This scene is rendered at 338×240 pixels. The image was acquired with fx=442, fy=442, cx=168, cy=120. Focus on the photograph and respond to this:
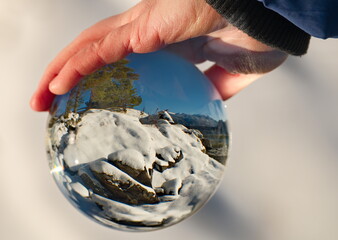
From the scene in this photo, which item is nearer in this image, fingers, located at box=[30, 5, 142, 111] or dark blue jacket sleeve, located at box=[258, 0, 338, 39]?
dark blue jacket sleeve, located at box=[258, 0, 338, 39]

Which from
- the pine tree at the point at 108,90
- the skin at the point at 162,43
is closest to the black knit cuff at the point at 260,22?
the skin at the point at 162,43

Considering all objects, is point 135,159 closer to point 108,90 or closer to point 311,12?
point 108,90

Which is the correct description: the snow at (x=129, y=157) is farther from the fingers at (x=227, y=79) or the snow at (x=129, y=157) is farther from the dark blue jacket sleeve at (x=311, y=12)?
the fingers at (x=227, y=79)

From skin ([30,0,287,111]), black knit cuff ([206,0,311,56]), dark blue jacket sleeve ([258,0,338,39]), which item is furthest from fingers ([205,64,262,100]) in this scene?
dark blue jacket sleeve ([258,0,338,39])

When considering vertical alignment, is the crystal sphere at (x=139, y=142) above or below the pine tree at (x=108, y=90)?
below

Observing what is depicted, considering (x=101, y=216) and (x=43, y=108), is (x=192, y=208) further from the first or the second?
(x=43, y=108)

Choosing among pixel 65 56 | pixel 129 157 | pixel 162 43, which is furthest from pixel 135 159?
pixel 65 56

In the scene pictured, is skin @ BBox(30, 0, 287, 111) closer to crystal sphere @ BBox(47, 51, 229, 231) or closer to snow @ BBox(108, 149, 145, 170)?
crystal sphere @ BBox(47, 51, 229, 231)

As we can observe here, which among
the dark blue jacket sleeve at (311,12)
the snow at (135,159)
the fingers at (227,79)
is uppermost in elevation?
the dark blue jacket sleeve at (311,12)
